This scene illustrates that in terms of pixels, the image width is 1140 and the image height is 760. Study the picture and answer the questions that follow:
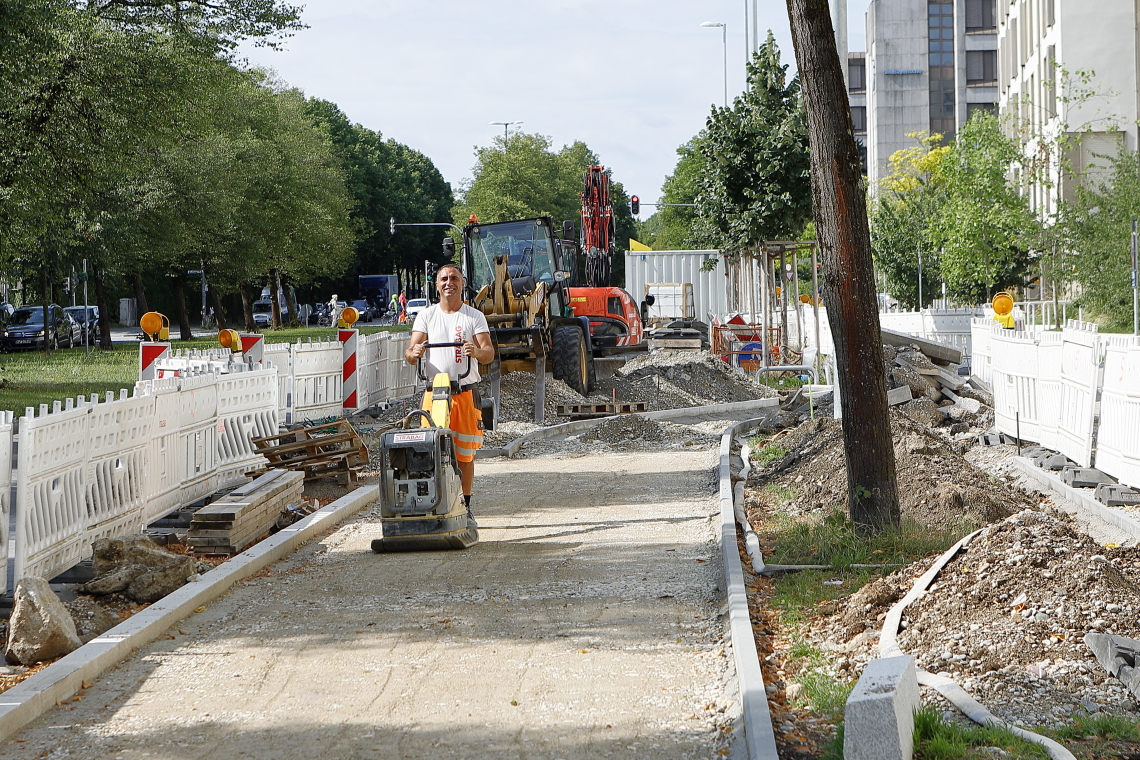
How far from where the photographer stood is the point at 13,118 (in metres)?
20.4

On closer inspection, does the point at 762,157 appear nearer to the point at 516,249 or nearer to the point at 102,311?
the point at 516,249

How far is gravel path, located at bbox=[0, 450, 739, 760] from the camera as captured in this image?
4.85 metres

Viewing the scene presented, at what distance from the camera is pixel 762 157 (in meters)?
25.8

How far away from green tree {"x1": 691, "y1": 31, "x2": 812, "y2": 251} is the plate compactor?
719 inches

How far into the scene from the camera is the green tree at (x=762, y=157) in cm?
2561

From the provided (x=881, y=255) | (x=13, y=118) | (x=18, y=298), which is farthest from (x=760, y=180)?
(x=18, y=298)

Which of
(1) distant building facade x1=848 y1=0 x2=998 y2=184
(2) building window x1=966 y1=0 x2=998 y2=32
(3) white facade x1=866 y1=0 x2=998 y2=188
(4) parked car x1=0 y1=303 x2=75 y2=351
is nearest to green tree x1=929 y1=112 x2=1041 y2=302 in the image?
(4) parked car x1=0 y1=303 x2=75 y2=351

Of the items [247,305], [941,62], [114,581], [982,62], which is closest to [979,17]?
[982,62]

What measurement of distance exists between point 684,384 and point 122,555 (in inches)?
622

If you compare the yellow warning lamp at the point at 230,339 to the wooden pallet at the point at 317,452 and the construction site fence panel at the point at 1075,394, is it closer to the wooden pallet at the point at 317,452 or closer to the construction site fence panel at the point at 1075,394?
the wooden pallet at the point at 317,452

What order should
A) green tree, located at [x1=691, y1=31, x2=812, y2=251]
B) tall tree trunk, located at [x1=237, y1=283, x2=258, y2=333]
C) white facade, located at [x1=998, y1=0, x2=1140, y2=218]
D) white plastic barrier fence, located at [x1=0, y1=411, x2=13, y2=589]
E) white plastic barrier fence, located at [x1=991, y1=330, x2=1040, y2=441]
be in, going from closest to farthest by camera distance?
white plastic barrier fence, located at [x1=0, y1=411, x2=13, y2=589] < white plastic barrier fence, located at [x1=991, y1=330, x2=1040, y2=441] < green tree, located at [x1=691, y1=31, x2=812, y2=251] < white facade, located at [x1=998, y1=0, x2=1140, y2=218] < tall tree trunk, located at [x1=237, y1=283, x2=258, y2=333]

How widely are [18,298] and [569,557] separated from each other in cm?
6777

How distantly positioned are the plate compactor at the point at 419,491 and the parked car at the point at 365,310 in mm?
70167

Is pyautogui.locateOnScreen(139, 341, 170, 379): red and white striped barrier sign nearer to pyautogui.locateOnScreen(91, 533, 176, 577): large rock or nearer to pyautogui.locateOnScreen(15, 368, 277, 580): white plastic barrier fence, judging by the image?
pyautogui.locateOnScreen(15, 368, 277, 580): white plastic barrier fence
